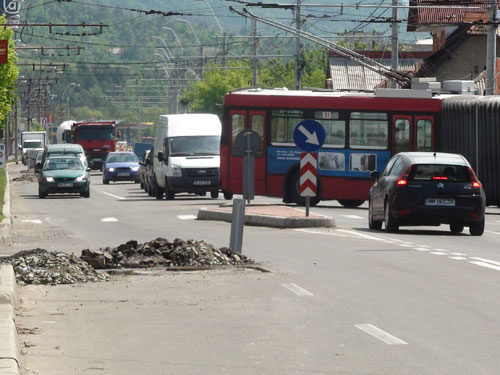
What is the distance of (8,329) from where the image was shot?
1058 centimetres

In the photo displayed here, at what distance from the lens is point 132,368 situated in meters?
9.83

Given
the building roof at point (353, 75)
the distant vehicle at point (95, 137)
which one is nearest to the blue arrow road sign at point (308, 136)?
the distant vehicle at point (95, 137)

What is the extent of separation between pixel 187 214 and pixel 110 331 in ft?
75.1

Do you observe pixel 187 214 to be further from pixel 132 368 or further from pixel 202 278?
pixel 132 368

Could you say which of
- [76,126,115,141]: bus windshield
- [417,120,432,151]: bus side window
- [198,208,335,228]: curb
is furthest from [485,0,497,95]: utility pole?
[76,126,115,141]: bus windshield

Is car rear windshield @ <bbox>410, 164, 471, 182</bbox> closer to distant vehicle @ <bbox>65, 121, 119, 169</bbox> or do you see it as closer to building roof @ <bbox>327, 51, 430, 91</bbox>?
distant vehicle @ <bbox>65, 121, 119, 169</bbox>

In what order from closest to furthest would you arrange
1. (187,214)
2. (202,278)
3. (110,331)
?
(110,331) → (202,278) → (187,214)

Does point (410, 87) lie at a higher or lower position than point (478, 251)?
higher

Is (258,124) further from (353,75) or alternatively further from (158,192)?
(353,75)

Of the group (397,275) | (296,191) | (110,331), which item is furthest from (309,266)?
(296,191)

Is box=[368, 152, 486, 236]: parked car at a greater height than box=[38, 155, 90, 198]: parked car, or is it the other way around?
box=[368, 152, 486, 236]: parked car

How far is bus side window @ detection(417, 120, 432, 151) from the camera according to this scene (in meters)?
37.9

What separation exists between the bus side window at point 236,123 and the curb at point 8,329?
930 inches

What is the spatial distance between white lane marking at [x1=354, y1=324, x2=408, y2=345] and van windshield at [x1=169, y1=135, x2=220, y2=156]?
1316 inches
